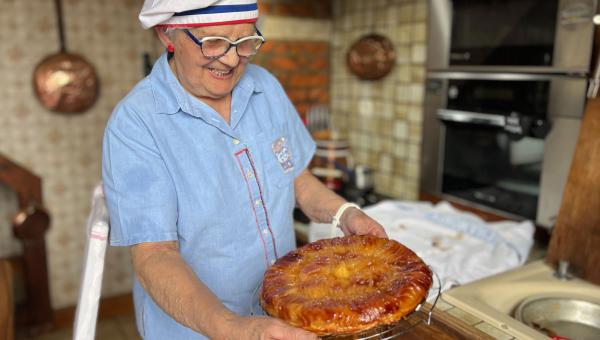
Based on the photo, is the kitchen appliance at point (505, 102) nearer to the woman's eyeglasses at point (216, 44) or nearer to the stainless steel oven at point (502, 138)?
the stainless steel oven at point (502, 138)

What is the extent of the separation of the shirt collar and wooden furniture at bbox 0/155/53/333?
70.0 inches

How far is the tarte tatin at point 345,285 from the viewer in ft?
2.73

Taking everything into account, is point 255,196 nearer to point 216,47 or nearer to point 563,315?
point 216,47

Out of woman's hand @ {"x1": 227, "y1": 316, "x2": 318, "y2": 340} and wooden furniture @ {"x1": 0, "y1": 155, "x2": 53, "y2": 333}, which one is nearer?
woman's hand @ {"x1": 227, "y1": 316, "x2": 318, "y2": 340}

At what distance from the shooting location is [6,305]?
1.25 m

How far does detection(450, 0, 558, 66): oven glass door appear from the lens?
1.72 meters

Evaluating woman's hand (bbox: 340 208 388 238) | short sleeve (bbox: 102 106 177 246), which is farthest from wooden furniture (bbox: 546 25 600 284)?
short sleeve (bbox: 102 106 177 246)

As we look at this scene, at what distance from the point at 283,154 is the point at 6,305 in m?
0.79

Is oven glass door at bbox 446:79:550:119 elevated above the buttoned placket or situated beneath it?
elevated above

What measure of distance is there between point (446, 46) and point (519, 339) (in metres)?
1.36

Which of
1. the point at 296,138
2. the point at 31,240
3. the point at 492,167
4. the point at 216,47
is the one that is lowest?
the point at 31,240

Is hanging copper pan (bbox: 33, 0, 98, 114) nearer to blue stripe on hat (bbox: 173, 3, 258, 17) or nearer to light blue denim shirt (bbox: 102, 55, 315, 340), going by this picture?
light blue denim shirt (bbox: 102, 55, 315, 340)

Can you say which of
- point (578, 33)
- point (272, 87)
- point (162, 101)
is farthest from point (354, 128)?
point (162, 101)

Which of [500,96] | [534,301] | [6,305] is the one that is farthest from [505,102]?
[6,305]
